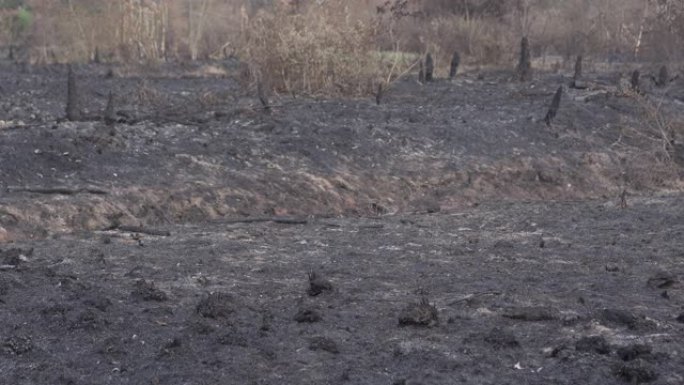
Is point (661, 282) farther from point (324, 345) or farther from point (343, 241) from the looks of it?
point (343, 241)

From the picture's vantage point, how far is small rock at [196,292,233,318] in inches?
201

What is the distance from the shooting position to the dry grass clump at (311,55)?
13.5 m

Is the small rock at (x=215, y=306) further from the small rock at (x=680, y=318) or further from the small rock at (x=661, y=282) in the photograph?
the small rock at (x=661, y=282)

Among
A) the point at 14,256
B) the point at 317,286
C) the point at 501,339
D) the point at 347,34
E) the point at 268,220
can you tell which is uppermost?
the point at 347,34

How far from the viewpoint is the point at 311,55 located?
44.5 ft

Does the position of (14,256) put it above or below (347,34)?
below

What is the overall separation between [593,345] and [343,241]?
3210 millimetres

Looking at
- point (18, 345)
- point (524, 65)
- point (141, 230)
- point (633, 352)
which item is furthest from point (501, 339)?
point (524, 65)

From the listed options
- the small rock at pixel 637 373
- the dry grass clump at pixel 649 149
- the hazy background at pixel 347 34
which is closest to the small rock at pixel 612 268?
the small rock at pixel 637 373

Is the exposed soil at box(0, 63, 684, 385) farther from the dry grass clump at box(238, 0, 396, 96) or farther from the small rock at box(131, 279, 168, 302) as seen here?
the dry grass clump at box(238, 0, 396, 96)

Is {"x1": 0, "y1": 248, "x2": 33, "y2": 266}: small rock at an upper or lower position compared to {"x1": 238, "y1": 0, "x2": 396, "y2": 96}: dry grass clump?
lower

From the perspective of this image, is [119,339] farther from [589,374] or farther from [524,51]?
[524,51]

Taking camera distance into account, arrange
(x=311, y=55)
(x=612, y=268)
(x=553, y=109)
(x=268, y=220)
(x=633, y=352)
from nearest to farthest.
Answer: (x=633, y=352) < (x=612, y=268) < (x=268, y=220) < (x=553, y=109) < (x=311, y=55)

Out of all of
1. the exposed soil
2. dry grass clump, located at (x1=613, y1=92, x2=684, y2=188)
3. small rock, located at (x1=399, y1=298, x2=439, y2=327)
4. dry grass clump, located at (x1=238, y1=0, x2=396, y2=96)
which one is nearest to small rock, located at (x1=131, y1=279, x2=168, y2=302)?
the exposed soil
